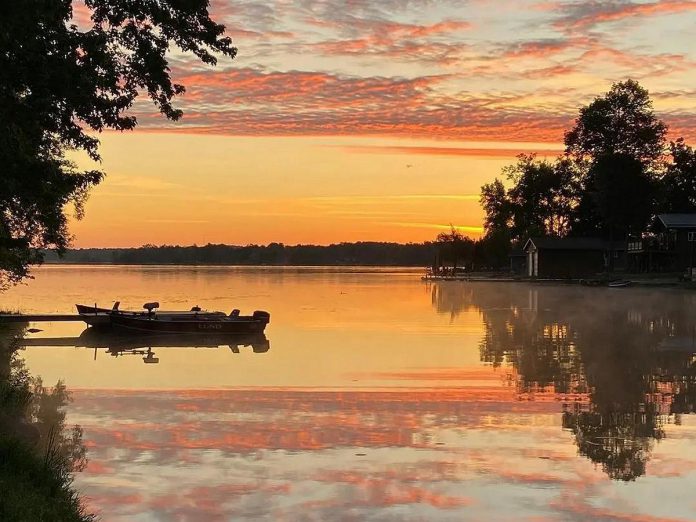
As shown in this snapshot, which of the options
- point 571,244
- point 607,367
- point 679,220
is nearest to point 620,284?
point 679,220

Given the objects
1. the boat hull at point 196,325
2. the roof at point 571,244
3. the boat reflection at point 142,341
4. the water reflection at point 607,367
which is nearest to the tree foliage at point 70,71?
the water reflection at point 607,367

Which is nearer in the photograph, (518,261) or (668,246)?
(668,246)

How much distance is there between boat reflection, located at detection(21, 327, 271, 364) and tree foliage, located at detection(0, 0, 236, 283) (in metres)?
17.2

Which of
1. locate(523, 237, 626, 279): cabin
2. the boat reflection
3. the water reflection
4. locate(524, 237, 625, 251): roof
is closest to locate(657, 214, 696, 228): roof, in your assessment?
locate(523, 237, 626, 279): cabin

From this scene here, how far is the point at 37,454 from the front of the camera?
1145 cm

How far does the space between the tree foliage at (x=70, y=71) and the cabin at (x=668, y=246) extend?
284ft

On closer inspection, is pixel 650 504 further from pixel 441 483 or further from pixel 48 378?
pixel 48 378

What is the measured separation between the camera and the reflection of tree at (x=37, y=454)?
8.20 metres

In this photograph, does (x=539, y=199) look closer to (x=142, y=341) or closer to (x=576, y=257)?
(x=576, y=257)

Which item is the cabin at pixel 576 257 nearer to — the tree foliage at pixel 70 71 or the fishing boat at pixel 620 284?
the fishing boat at pixel 620 284

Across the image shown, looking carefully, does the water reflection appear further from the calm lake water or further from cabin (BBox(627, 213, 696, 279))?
cabin (BBox(627, 213, 696, 279))

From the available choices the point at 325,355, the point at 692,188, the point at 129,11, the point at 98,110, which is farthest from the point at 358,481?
Answer: the point at 692,188

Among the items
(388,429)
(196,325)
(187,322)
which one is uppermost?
(187,322)

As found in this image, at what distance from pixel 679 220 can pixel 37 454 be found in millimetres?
94914
